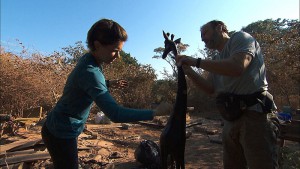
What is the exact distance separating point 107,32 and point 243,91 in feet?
4.23

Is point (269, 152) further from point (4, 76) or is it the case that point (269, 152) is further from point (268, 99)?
point (4, 76)

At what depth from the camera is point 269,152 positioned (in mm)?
2682

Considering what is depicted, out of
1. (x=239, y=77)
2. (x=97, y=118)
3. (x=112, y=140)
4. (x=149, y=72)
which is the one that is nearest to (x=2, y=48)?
(x=97, y=118)

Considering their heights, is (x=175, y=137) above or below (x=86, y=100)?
below

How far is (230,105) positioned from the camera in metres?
2.78

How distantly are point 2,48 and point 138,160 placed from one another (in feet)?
24.2

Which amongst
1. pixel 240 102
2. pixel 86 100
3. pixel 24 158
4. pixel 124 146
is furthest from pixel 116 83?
pixel 124 146

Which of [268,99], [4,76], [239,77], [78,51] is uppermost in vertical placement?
[78,51]

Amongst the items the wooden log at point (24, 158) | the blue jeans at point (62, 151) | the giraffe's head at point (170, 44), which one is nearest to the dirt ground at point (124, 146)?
the wooden log at point (24, 158)

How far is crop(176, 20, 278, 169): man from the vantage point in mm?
2516

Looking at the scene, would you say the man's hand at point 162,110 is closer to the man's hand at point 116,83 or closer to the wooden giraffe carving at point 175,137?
the wooden giraffe carving at point 175,137

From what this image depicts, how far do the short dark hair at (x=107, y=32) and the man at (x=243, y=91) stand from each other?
0.51 meters

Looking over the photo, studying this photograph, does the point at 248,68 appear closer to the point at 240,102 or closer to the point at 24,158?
the point at 240,102

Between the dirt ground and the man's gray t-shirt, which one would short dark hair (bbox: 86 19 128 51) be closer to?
the man's gray t-shirt
